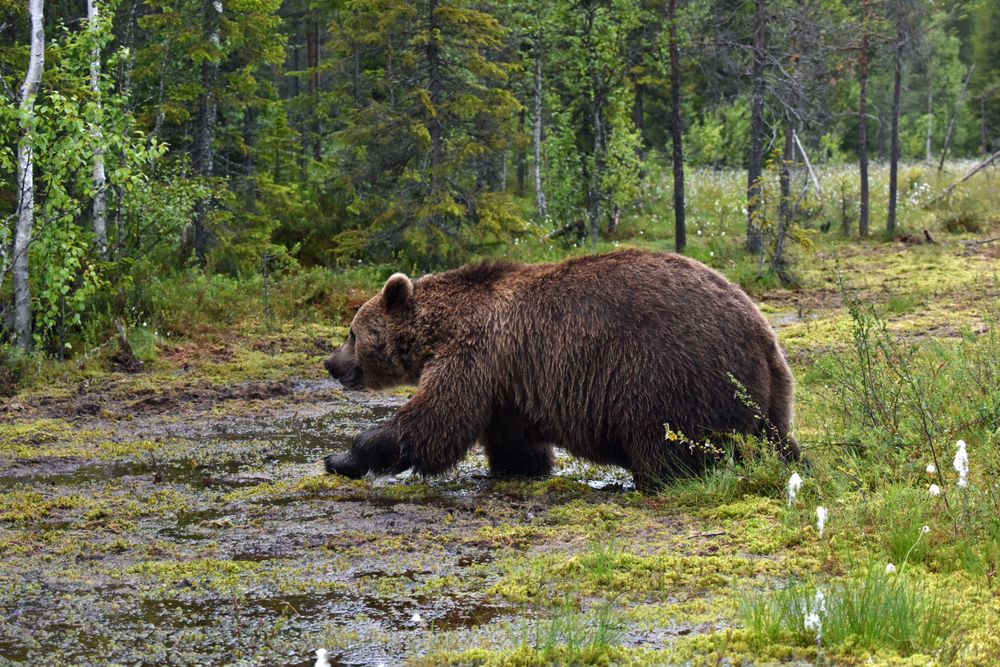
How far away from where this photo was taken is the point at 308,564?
5.40 metres

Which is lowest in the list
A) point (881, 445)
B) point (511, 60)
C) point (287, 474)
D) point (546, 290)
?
point (287, 474)

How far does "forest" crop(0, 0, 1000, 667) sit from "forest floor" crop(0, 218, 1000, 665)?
2cm

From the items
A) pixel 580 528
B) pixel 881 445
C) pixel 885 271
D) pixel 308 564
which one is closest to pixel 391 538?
pixel 308 564

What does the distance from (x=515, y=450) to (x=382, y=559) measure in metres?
2.19

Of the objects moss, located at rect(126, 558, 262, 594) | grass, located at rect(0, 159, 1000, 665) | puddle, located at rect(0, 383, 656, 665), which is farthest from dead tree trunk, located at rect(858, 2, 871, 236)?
moss, located at rect(126, 558, 262, 594)

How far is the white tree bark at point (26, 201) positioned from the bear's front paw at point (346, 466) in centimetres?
567

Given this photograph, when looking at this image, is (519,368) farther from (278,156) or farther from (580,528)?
(278,156)

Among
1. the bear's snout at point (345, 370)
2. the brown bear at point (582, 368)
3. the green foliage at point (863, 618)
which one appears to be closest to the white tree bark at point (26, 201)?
the bear's snout at point (345, 370)

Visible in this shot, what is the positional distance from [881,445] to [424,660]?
2.88 meters

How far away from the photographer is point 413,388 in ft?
38.4

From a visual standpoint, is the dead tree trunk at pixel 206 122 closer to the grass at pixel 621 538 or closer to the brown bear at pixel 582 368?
the grass at pixel 621 538

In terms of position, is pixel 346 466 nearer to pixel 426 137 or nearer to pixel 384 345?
pixel 384 345

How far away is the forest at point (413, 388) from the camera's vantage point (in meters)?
4.35

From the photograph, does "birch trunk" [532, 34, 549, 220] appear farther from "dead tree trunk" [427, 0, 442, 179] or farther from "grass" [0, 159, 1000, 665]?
"grass" [0, 159, 1000, 665]
